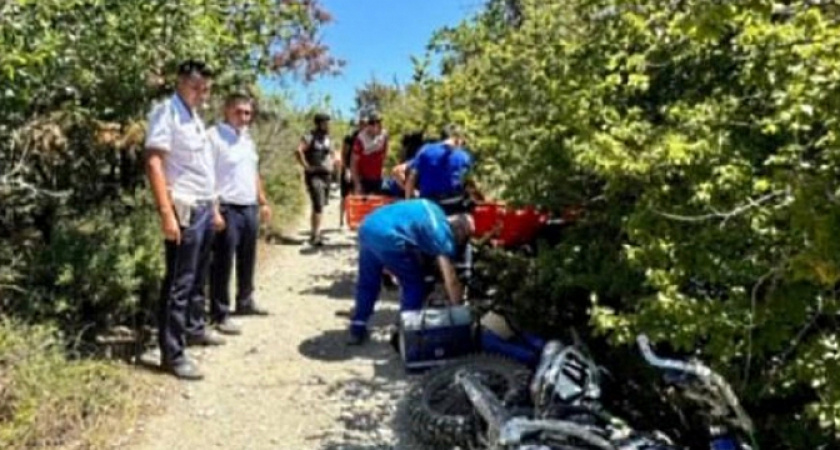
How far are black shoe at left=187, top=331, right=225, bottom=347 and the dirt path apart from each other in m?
0.09

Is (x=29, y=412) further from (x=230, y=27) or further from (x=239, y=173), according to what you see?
(x=230, y=27)

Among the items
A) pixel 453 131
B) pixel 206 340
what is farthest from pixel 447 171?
pixel 206 340

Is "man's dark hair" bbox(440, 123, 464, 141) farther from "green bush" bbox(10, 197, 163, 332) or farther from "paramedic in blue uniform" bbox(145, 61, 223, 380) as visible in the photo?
"green bush" bbox(10, 197, 163, 332)

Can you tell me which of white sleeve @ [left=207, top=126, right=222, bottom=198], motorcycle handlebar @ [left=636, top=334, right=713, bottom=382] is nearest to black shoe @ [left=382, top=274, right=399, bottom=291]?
white sleeve @ [left=207, top=126, right=222, bottom=198]

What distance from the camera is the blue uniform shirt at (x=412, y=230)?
6387 mm

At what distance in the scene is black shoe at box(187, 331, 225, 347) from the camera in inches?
273

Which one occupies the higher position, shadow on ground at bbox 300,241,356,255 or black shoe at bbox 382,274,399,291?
shadow on ground at bbox 300,241,356,255

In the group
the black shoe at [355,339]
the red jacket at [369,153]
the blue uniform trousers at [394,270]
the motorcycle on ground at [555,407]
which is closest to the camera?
the motorcycle on ground at [555,407]

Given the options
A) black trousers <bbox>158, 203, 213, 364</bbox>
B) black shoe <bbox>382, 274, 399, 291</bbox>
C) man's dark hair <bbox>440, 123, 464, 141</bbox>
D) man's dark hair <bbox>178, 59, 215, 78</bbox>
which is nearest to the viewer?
man's dark hair <bbox>178, 59, 215, 78</bbox>

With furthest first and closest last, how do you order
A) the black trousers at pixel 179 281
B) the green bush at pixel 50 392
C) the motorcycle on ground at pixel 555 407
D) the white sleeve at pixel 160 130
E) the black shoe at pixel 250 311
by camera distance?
the black shoe at pixel 250 311 < the black trousers at pixel 179 281 < the white sleeve at pixel 160 130 < the green bush at pixel 50 392 < the motorcycle on ground at pixel 555 407

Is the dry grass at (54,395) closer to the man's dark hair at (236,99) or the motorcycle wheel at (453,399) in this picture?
the motorcycle wheel at (453,399)

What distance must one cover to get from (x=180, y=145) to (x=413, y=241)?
1.71 m

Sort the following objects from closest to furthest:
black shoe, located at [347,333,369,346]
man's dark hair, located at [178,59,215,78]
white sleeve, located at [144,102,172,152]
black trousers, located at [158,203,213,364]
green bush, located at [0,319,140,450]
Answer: green bush, located at [0,319,140,450], white sleeve, located at [144,102,172,152], man's dark hair, located at [178,59,215,78], black trousers, located at [158,203,213,364], black shoe, located at [347,333,369,346]

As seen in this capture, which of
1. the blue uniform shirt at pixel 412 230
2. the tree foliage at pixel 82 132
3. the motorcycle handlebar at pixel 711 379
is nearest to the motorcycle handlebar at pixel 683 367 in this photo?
the motorcycle handlebar at pixel 711 379
